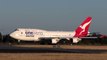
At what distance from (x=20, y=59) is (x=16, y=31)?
2498 inches

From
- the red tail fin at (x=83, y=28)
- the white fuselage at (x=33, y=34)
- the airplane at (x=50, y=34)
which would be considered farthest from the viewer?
the red tail fin at (x=83, y=28)

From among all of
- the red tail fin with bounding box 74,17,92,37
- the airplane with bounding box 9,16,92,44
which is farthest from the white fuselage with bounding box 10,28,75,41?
the red tail fin with bounding box 74,17,92,37

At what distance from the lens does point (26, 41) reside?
101625 millimetres

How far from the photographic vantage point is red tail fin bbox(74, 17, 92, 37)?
10038 cm

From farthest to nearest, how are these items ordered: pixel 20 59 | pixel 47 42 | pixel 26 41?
pixel 26 41 < pixel 47 42 < pixel 20 59

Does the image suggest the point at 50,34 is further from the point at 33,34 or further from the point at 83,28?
the point at 83,28

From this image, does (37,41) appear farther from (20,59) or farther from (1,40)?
(20,59)

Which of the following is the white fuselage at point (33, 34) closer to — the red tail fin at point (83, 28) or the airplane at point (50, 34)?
the airplane at point (50, 34)

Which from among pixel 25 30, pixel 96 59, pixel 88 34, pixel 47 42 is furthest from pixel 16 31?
pixel 96 59

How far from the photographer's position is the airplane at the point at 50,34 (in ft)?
318

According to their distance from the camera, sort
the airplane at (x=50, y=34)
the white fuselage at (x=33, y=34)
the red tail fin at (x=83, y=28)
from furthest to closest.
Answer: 1. the red tail fin at (x=83, y=28)
2. the white fuselage at (x=33, y=34)
3. the airplane at (x=50, y=34)

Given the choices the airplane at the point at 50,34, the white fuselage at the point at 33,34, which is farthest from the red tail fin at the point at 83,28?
the white fuselage at the point at 33,34

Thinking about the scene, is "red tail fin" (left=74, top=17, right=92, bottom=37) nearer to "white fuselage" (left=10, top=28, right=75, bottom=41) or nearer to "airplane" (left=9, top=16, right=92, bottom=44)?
"airplane" (left=9, top=16, right=92, bottom=44)

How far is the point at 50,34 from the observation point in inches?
3907
